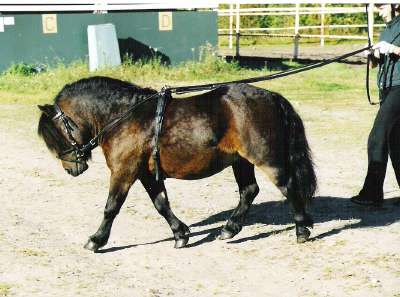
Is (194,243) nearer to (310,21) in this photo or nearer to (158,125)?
(158,125)

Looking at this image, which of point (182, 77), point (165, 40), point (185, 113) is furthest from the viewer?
point (165, 40)

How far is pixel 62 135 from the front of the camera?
7.51m

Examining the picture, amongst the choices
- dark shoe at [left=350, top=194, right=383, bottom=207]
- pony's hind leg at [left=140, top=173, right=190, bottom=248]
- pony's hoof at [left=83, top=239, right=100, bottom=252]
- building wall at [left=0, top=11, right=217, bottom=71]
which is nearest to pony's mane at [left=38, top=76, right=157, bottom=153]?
pony's hind leg at [left=140, top=173, right=190, bottom=248]

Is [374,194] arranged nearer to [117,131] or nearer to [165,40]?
[117,131]

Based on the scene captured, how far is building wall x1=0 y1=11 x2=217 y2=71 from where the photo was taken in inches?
834

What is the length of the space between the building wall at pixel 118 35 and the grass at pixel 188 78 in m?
0.48

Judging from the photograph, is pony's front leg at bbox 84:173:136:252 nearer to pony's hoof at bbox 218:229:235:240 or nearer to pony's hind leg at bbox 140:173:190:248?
pony's hind leg at bbox 140:173:190:248

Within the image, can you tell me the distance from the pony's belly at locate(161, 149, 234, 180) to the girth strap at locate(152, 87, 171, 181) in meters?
0.05

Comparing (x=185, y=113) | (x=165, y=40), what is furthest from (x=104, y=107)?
Answer: (x=165, y=40)

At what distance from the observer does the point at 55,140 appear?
24.7 feet

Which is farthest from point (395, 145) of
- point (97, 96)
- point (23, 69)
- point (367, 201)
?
point (23, 69)

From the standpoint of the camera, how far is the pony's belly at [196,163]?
728 centimetres

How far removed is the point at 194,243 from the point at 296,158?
1.23 meters

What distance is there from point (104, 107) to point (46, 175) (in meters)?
3.63
